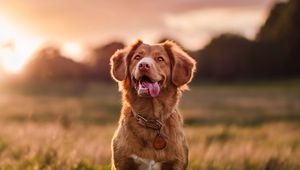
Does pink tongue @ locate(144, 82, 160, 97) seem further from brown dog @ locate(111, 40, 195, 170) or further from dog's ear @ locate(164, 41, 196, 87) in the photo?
dog's ear @ locate(164, 41, 196, 87)

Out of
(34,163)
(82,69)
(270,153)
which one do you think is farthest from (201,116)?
(82,69)

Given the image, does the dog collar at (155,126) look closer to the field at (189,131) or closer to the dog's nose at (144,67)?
the dog's nose at (144,67)

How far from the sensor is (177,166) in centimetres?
711

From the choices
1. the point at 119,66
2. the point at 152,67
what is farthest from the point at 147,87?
the point at 119,66

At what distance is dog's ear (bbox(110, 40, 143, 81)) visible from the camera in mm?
7438

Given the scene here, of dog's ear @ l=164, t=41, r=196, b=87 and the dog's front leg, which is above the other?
dog's ear @ l=164, t=41, r=196, b=87

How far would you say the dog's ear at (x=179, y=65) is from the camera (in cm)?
740

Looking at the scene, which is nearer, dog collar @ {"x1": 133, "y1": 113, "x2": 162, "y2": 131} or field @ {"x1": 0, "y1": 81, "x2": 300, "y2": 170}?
dog collar @ {"x1": 133, "y1": 113, "x2": 162, "y2": 131}

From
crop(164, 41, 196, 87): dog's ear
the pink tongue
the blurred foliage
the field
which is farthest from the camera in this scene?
the blurred foliage

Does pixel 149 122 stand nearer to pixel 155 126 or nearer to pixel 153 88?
pixel 155 126

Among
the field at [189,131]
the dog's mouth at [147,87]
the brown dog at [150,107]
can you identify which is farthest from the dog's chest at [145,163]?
the field at [189,131]

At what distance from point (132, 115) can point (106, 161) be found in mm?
2799

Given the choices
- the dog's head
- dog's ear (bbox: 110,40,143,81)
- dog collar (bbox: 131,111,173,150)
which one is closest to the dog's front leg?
dog collar (bbox: 131,111,173,150)

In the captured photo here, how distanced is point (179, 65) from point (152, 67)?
61 centimetres
